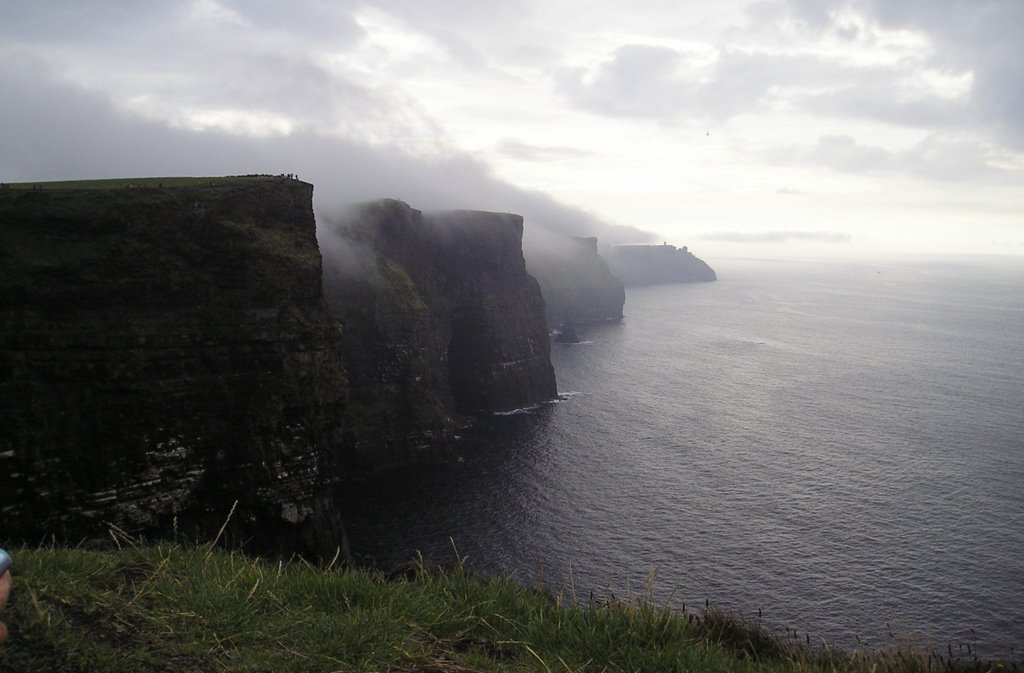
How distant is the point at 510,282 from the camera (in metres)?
108

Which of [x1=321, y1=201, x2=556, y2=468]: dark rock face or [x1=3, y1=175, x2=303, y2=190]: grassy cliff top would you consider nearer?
[x1=3, y1=175, x2=303, y2=190]: grassy cliff top

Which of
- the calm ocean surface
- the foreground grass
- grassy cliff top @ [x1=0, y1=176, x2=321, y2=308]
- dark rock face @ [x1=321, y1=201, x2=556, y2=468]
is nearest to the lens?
the foreground grass

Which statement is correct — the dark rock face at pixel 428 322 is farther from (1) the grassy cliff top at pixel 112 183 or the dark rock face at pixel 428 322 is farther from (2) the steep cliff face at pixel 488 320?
(1) the grassy cliff top at pixel 112 183

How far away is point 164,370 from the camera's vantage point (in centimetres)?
3859

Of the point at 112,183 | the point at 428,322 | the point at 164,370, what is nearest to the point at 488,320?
the point at 428,322

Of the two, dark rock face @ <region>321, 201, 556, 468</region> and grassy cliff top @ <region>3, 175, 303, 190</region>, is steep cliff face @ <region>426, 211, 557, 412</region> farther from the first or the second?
grassy cliff top @ <region>3, 175, 303, 190</region>

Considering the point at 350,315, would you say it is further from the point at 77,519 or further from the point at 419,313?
the point at 77,519

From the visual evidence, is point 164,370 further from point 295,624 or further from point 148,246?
point 295,624

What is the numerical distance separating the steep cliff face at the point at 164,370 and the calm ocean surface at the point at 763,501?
13860 millimetres

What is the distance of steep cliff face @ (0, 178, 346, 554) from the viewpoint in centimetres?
3534

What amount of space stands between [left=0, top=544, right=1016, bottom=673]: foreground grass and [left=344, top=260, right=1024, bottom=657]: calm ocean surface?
30.0 m

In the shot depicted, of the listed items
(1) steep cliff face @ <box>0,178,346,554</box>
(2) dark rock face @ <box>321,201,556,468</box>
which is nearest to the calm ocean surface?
(2) dark rock face @ <box>321,201,556,468</box>

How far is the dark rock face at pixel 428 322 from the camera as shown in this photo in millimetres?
71875

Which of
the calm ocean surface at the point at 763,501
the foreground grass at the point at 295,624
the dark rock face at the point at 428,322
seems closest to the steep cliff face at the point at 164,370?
the calm ocean surface at the point at 763,501
